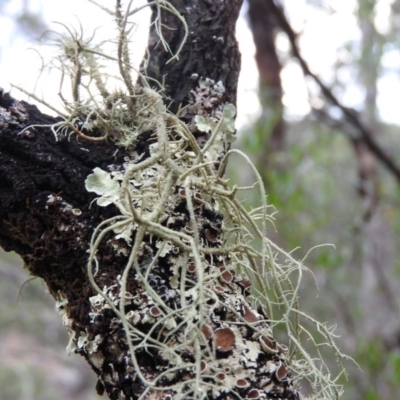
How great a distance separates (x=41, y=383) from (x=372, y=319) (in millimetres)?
4505

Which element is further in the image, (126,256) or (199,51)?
(199,51)

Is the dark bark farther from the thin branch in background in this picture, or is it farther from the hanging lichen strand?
the thin branch in background

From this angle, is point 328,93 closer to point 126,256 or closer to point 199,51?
point 199,51

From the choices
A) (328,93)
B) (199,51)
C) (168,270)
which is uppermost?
(328,93)

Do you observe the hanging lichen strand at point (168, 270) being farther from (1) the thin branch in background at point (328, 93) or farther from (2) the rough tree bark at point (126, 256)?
(1) the thin branch in background at point (328, 93)

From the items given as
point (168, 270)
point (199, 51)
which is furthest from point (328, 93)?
point (168, 270)

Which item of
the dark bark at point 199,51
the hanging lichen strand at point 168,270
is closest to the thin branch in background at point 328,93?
the dark bark at point 199,51

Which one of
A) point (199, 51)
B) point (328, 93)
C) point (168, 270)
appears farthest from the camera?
point (328, 93)

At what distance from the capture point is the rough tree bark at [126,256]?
530 mm

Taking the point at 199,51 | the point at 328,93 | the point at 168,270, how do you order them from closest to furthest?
the point at 168,270, the point at 199,51, the point at 328,93

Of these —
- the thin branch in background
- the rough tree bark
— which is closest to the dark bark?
the rough tree bark

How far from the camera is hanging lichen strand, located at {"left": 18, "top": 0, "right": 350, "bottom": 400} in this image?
519 millimetres

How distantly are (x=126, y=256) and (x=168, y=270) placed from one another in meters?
0.05

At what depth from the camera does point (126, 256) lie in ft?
1.92
